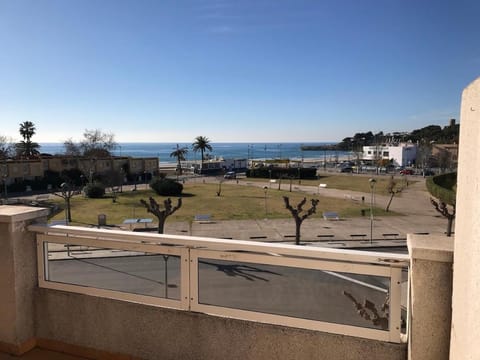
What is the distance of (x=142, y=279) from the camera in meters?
3.56

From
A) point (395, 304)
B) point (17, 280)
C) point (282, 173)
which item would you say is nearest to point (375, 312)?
point (395, 304)

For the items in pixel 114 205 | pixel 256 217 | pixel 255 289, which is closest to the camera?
pixel 255 289

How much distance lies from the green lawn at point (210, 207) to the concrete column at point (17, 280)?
2968cm

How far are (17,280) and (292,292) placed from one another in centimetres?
257

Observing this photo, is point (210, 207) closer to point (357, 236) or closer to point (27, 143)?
point (357, 236)

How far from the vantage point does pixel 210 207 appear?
4016 cm

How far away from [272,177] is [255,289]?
79.6 m

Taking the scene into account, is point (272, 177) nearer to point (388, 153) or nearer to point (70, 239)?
point (388, 153)

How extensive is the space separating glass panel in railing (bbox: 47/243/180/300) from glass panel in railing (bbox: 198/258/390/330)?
319 mm

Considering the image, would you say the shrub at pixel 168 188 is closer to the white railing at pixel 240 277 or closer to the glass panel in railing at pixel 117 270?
the glass panel in railing at pixel 117 270

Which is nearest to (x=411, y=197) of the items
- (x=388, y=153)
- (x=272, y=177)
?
(x=272, y=177)

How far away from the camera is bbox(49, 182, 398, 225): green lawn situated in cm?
3478

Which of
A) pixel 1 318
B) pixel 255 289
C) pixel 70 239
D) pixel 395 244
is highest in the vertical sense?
pixel 70 239

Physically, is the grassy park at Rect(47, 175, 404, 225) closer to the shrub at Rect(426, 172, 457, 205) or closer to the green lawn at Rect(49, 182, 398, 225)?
the green lawn at Rect(49, 182, 398, 225)
